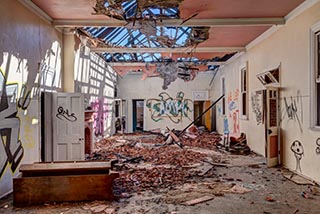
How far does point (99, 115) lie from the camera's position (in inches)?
429

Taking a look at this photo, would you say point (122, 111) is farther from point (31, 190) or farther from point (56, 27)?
point (31, 190)

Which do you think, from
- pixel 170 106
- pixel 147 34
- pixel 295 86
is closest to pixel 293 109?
pixel 295 86

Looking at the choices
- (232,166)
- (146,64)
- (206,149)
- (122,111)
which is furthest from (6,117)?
(122,111)

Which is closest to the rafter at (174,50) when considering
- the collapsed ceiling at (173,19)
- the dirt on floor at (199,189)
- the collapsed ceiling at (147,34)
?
the collapsed ceiling at (173,19)

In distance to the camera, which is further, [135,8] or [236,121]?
[236,121]

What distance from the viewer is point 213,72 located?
1548 cm

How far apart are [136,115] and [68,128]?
1076 cm

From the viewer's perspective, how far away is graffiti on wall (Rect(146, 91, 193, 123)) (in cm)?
1570

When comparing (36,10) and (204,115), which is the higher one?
(36,10)

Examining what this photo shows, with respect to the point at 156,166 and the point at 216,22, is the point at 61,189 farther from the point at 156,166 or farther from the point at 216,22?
the point at 216,22

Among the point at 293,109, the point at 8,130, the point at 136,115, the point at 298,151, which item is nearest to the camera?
the point at 8,130

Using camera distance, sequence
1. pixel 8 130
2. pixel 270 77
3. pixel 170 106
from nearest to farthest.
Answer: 1. pixel 8 130
2. pixel 270 77
3. pixel 170 106

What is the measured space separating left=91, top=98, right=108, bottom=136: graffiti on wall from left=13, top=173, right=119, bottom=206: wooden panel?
6099mm

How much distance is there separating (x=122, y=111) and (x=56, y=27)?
9390 millimetres
